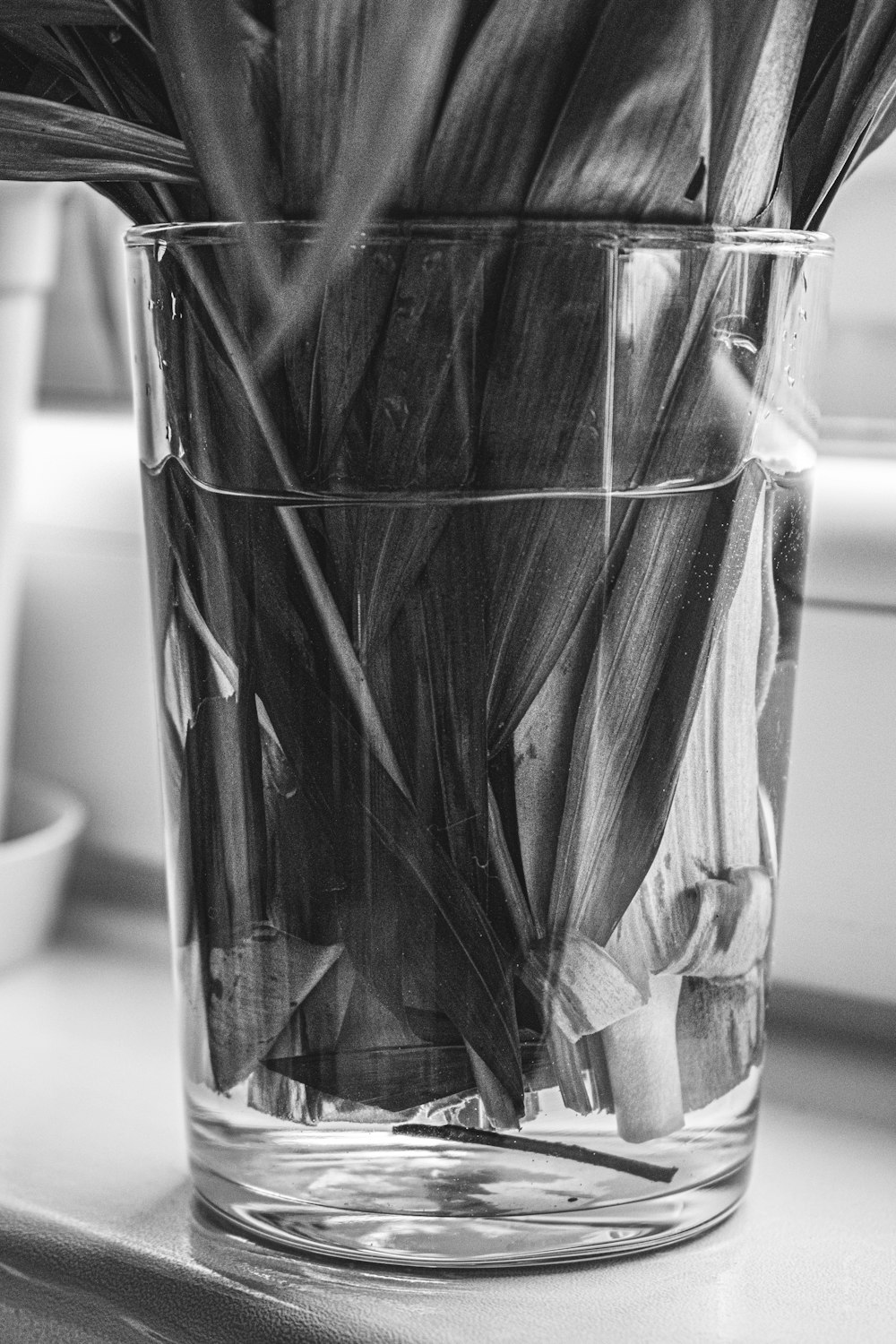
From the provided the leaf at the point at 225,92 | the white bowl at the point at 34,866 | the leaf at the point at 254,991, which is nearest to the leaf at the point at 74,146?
the leaf at the point at 225,92

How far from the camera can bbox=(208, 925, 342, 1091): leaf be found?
24 cm

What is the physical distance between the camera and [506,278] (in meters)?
0.21

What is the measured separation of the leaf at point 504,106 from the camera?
207 millimetres

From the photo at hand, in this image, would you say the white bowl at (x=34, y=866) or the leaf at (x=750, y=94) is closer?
the leaf at (x=750, y=94)

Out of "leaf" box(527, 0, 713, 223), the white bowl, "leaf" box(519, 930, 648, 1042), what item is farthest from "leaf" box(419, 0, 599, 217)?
the white bowl

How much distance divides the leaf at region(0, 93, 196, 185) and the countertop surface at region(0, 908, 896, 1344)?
0.56ft

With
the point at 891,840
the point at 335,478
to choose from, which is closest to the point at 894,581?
the point at 891,840

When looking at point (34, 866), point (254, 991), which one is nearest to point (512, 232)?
point (254, 991)

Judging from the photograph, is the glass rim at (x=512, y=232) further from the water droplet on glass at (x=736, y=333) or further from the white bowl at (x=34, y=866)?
the white bowl at (x=34, y=866)

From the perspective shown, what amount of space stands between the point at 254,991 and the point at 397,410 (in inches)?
3.7

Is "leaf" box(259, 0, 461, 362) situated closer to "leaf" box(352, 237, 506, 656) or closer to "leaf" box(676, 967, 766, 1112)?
"leaf" box(352, 237, 506, 656)

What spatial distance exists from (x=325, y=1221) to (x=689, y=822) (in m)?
0.08

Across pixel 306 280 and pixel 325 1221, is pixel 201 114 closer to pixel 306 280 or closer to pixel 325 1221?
pixel 306 280

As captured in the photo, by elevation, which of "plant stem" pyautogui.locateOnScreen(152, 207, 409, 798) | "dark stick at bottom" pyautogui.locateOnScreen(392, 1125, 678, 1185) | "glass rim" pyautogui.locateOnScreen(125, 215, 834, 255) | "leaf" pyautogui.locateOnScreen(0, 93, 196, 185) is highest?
"leaf" pyautogui.locateOnScreen(0, 93, 196, 185)
